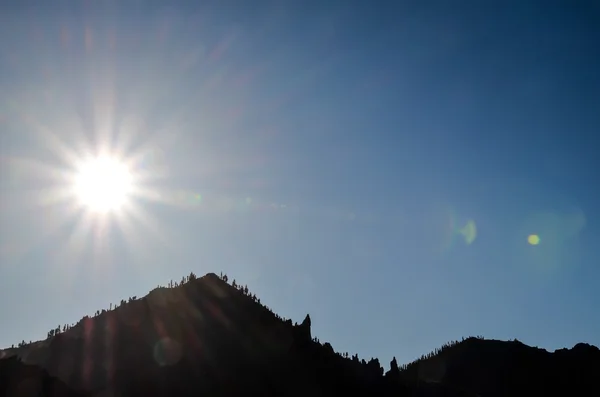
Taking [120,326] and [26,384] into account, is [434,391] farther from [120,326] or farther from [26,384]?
[26,384]

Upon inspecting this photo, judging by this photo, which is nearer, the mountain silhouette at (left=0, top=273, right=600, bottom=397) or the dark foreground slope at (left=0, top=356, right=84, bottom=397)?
the dark foreground slope at (left=0, top=356, right=84, bottom=397)

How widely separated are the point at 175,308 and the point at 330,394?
20844mm

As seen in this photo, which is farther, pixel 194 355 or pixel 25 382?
pixel 194 355

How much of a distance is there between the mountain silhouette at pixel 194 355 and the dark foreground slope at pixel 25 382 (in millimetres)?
73

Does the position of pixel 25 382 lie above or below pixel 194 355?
below

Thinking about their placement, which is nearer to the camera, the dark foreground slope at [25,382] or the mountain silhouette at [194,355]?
the dark foreground slope at [25,382]

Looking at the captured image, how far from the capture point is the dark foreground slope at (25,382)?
115ft

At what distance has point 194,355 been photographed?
46.6 meters

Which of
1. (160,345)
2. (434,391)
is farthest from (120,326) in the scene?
(434,391)

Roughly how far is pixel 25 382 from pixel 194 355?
14953 mm

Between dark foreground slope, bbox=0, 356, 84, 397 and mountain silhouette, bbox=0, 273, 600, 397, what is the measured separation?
0.07m

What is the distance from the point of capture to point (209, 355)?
47.4 m

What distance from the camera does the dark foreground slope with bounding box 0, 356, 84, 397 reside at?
35.1 meters

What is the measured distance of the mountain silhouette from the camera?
42.2 metres
